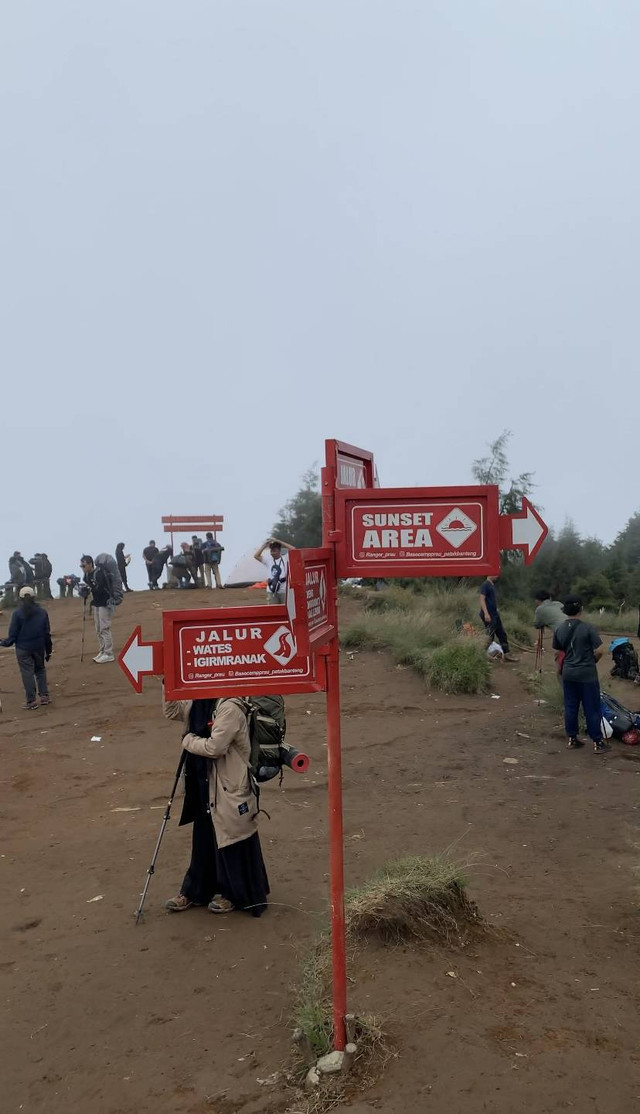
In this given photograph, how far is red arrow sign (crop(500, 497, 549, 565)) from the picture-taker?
11.2ft

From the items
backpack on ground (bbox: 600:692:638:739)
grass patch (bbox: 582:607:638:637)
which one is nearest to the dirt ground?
backpack on ground (bbox: 600:692:638:739)

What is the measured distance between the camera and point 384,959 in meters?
4.69

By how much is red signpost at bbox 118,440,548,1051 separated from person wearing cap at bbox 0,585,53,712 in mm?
9521

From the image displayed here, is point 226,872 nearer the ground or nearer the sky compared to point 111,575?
nearer the ground

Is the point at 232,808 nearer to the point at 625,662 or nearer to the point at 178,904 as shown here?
the point at 178,904

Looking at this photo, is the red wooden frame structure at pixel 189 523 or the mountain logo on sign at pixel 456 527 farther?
the red wooden frame structure at pixel 189 523

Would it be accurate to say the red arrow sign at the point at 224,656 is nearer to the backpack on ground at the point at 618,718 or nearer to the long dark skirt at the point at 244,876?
the long dark skirt at the point at 244,876

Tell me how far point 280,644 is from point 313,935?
262 centimetres

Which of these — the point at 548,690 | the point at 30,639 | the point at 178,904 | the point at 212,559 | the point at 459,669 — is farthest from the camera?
the point at 212,559

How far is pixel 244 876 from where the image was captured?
5711mm

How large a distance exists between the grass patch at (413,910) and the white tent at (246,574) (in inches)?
810

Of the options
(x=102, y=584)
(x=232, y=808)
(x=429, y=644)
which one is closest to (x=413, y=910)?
(x=232, y=808)

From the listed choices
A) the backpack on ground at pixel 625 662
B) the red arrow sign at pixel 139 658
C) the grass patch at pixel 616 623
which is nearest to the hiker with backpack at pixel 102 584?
the backpack on ground at pixel 625 662

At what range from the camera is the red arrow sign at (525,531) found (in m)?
3.42
